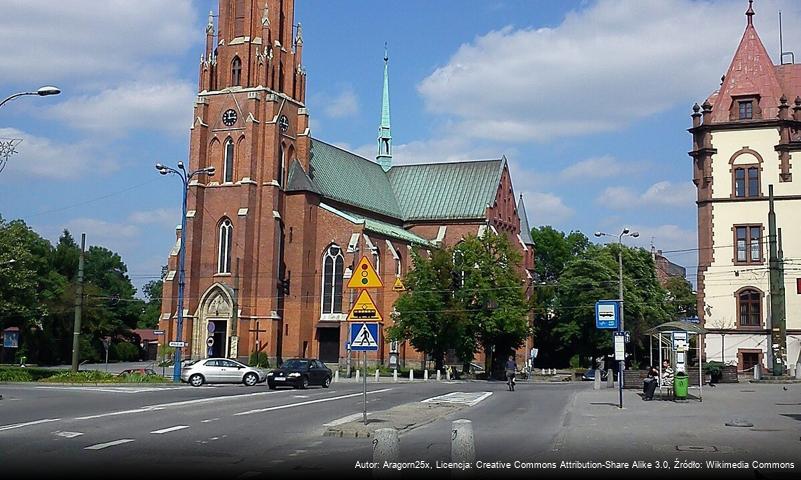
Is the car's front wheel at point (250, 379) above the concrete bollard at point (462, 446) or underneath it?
underneath

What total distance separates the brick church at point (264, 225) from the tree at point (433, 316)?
5644 millimetres

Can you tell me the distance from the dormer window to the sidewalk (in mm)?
28390

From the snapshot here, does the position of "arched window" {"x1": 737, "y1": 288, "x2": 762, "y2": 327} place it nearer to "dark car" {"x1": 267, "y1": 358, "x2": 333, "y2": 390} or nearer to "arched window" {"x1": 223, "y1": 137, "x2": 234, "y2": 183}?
"dark car" {"x1": 267, "y1": 358, "x2": 333, "y2": 390}

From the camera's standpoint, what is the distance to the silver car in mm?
38562

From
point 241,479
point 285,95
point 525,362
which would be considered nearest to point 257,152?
point 285,95

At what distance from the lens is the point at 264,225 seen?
61.6 m

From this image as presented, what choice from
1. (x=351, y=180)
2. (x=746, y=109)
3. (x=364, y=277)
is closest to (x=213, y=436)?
(x=364, y=277)

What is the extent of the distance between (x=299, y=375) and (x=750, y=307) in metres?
29.9

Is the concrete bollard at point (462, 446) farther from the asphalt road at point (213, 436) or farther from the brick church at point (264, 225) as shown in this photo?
the brick church at point (264, 225)

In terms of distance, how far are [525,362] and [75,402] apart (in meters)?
53.5

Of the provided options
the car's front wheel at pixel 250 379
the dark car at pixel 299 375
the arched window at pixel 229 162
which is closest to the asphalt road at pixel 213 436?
the dark car at pixel 299 375

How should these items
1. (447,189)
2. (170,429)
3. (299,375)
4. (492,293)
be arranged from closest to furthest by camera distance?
(170,429)
(299,375)
(492,293)
(447,189)

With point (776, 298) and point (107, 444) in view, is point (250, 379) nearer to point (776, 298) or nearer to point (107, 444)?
point (107, 444)

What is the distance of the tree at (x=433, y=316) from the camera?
54.4 metres
